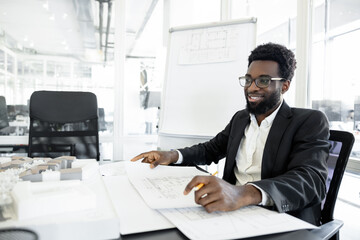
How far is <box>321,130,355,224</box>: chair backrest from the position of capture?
103 centimetres

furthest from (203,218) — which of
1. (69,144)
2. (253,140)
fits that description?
(69,144)

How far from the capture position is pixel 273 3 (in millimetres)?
2674

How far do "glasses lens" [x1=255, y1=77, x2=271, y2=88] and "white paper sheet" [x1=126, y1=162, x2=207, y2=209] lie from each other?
0.51m

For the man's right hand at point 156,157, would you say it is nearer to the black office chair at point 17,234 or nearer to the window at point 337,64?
the black office chair at point 17,234

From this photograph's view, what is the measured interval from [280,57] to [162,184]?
0.84 m

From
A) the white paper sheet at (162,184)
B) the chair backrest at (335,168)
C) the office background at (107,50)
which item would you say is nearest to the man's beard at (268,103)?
the chair backrest at (335,168)

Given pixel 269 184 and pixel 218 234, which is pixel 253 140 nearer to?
pixel 269 184

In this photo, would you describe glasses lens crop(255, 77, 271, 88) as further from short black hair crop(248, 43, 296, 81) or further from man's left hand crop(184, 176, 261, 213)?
man's left hand crop(184, 176, 261, 213)

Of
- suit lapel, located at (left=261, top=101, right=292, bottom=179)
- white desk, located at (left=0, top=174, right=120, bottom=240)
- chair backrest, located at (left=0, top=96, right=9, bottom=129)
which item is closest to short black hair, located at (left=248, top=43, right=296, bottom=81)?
suit lapel, located at (left=261, top=101, right=292, bottom=179)

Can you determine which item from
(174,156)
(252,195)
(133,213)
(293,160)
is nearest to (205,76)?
(174,156)

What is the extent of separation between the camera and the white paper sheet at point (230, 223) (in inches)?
22.0

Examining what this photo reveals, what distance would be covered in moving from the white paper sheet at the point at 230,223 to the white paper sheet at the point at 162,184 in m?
0.03

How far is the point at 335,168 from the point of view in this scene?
1.06 m

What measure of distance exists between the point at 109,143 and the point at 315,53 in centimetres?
226
